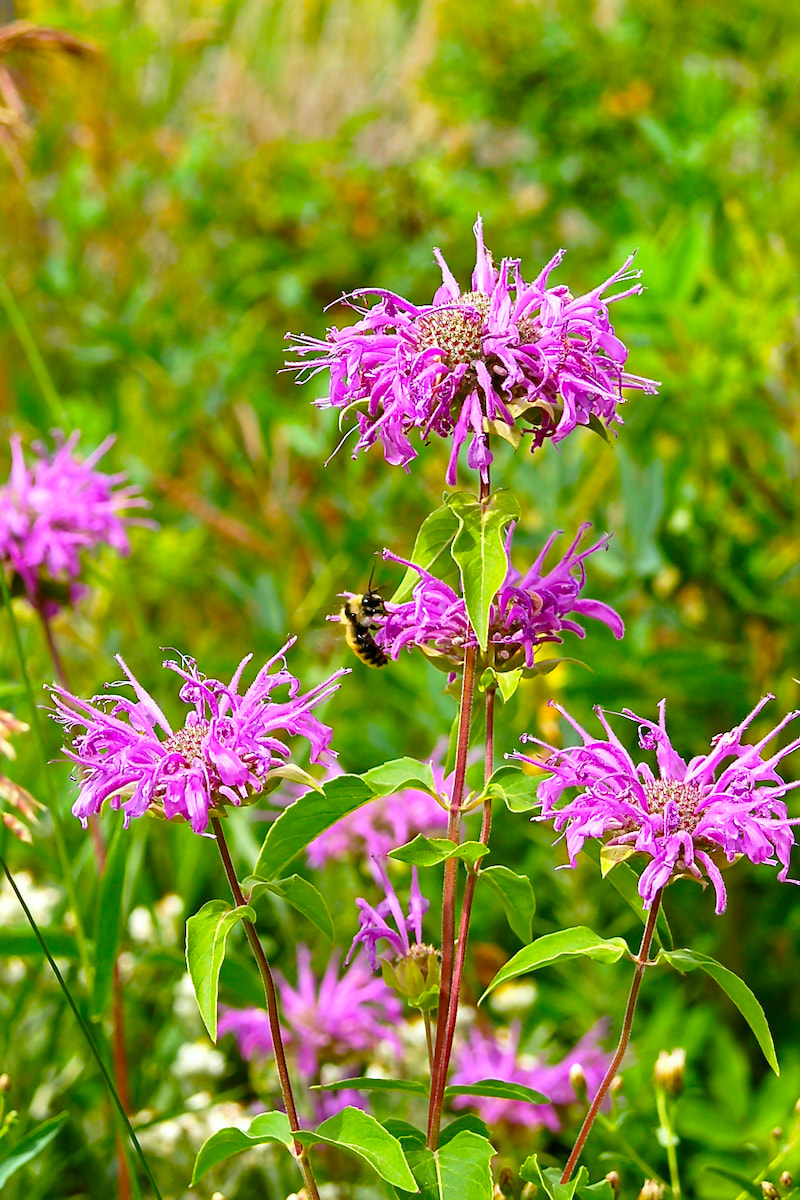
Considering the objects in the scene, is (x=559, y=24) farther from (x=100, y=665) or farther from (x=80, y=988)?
(x=80, y=988)

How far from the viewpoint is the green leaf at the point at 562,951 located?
2.50 feet

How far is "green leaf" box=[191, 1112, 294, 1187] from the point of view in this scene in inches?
31.0

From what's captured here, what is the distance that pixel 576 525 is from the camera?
2.14 metres

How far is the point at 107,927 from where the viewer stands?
1.21 metres

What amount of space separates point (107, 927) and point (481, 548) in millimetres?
630

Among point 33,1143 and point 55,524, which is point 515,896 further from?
point 55,524

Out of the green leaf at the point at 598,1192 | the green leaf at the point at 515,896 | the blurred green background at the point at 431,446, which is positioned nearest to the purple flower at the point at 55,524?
the blurred green background at the point at 431,446

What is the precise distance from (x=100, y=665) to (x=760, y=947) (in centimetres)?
120

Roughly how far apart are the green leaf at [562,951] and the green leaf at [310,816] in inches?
5.6

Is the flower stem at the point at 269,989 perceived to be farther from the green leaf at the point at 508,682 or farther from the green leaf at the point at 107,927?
the green leaf at the point at 107,927

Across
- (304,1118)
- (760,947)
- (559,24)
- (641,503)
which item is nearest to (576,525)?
(641,503)

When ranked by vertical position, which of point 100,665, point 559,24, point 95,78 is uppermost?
point 95,78

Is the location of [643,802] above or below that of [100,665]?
below

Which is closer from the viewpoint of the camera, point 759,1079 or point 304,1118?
point 304,1118
